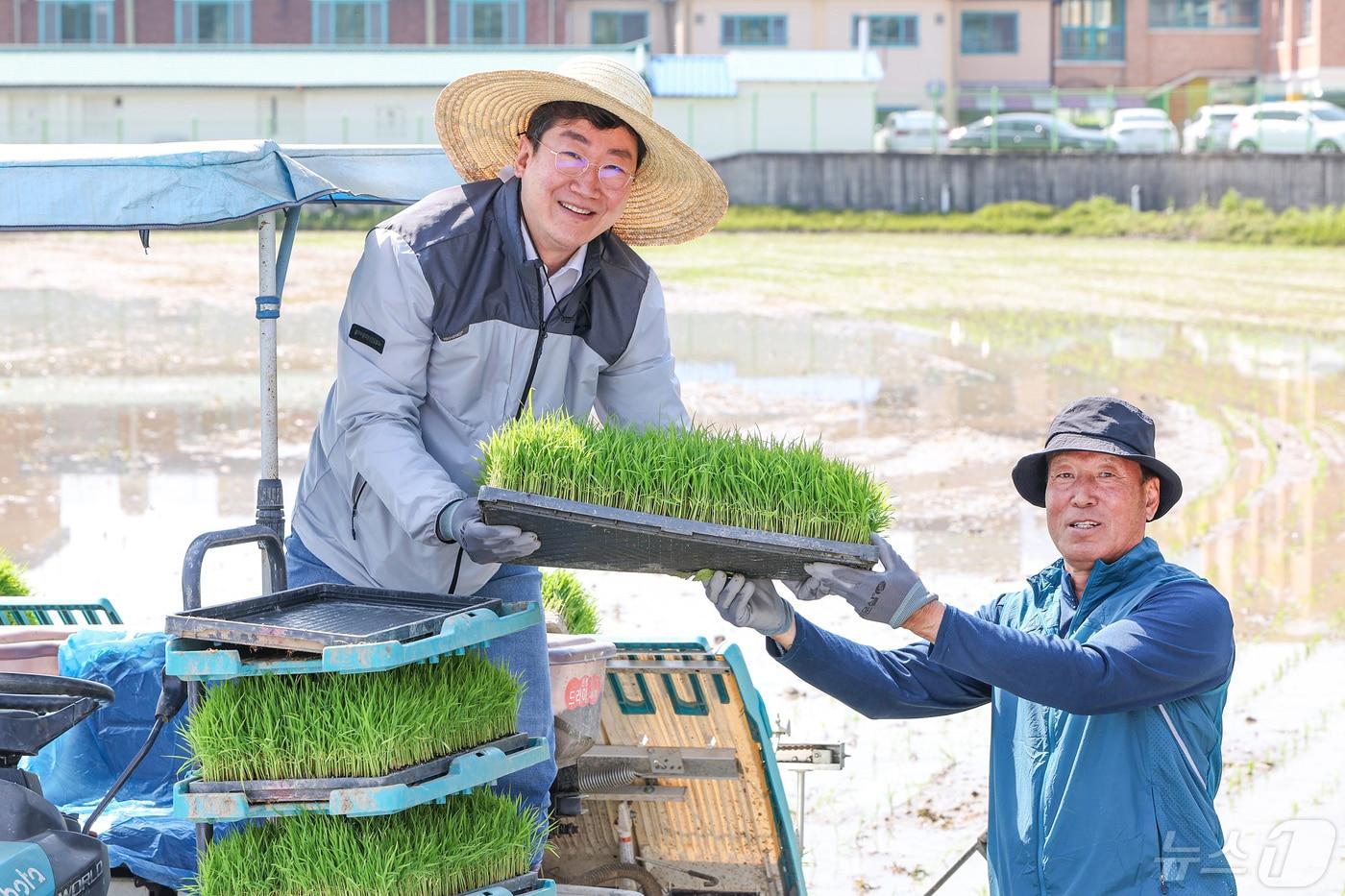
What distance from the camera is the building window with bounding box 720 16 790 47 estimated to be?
52594 millimetres

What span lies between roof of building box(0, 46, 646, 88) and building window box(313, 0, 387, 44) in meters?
5.31

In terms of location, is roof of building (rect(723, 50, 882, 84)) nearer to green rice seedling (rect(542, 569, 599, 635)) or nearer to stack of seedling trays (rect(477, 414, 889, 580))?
green rice seedling (rect(542, 569, 599, 635))

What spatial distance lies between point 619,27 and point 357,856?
173ft

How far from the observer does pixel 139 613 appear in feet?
30.9

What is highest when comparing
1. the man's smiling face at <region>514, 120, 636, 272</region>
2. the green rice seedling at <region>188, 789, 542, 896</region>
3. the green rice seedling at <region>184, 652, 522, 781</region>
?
the man's smiling face at <region>514, 120, 636, 272</region>

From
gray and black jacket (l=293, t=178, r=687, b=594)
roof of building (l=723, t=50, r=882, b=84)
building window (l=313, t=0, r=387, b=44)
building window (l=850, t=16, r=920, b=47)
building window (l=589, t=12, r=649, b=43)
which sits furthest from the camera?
building window (l=589, t=12, r=649, b=43)

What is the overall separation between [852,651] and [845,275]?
24.8 metres

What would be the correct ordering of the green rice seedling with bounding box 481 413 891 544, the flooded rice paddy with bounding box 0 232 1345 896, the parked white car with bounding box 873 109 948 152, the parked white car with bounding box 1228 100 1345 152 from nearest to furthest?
the green rice seedling with bounding box 481 413 891 544 → the flooded rice paddy with bounding box 0 232 1345 896 → the parked white car with bounding box 1228 100 1345 152 → the parked white car with bounding box 873 109 948 152

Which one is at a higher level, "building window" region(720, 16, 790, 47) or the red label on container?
"building window" region(720, 16, 790, 47)

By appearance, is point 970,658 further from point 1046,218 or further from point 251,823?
point 1046,218

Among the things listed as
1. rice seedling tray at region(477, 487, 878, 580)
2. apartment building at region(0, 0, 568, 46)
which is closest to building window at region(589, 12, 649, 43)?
apartment building at region(0, 0, 568, 46)

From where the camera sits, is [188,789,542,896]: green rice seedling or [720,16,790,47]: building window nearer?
[188,789,542,896]: green rice seedling

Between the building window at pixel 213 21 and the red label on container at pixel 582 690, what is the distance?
163 feet

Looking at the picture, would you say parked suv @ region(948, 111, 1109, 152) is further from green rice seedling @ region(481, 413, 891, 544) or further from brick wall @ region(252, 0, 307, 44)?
green rice seedling @ region(481, 413, 891, 544)
